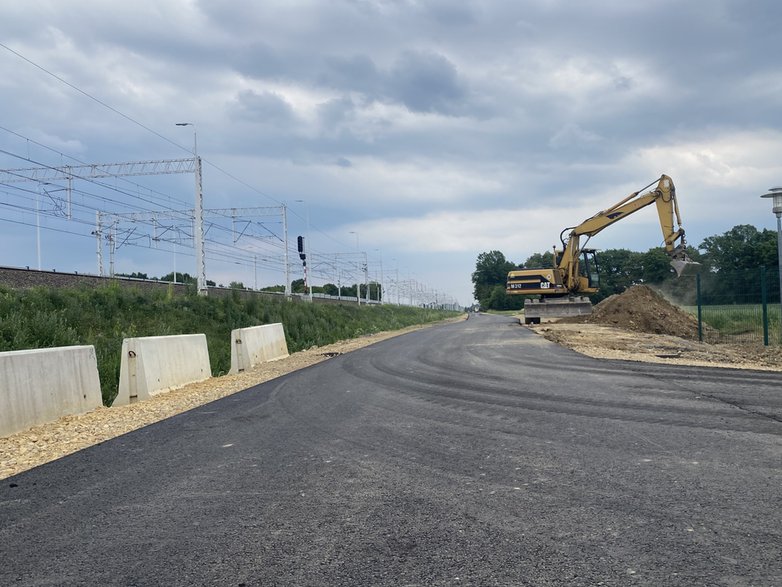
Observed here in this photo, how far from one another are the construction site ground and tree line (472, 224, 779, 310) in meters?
1.78

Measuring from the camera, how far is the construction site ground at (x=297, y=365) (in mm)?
7098

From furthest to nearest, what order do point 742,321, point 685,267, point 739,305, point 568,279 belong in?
point 568,279 → point 685,267 → point 742,321 → point 739,305

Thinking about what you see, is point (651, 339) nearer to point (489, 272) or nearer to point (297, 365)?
point (297, 365)

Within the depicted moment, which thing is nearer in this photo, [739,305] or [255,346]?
[255,346]

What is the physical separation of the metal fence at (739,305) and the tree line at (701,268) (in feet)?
0.10

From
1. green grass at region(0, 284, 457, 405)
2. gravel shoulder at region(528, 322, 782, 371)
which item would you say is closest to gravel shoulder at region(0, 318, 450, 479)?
green grass at region(0, 284, 457, 405)

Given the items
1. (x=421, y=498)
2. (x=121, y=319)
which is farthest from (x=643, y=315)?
(x=421, y=498)

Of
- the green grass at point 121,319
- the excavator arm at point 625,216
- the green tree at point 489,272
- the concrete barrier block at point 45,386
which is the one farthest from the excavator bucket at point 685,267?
the green tree at point 489,272

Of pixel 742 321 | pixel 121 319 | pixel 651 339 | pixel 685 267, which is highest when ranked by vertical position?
pixel 685 267

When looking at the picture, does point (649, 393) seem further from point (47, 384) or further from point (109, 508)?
point (47, 384)

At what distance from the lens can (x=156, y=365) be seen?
1102 cm

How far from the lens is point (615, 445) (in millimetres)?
6066

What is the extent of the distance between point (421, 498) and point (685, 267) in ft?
81.7

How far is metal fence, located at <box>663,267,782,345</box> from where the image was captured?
16.9m
